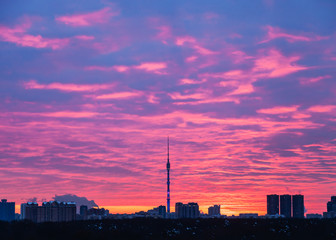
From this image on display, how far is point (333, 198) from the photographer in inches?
7111

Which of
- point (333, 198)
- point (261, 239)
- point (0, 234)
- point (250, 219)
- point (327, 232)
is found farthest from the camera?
point (333, 198)

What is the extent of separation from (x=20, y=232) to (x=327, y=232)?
3455cm

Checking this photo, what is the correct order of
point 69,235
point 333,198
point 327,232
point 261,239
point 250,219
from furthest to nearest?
point 333,198
point 250,219
point 327,232
point 261,239
point 69,235

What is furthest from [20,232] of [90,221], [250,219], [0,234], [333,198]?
[333,198]

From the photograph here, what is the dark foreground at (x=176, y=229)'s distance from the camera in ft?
148

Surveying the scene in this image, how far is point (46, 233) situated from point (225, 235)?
1942 cm

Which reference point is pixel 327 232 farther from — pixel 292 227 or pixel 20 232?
pixel 20 232

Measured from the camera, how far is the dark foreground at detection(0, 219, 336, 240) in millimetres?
44969

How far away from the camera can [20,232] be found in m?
43.8

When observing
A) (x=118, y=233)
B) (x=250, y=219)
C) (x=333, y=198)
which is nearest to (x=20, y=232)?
(x=118, y=233)

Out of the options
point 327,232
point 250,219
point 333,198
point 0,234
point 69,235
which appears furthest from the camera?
point 333,198

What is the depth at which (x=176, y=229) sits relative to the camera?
176 feet

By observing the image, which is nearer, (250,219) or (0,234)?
(0,234)

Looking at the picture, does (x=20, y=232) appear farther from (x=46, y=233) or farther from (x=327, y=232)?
(x=327, y=232)
